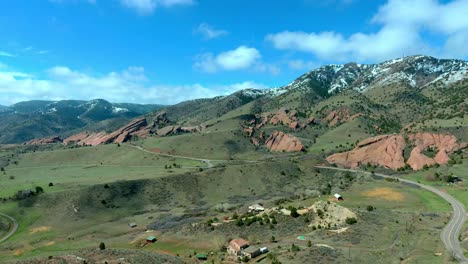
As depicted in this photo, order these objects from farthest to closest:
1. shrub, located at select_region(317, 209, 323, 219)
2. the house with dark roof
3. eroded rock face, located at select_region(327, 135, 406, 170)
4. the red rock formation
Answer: eroded rock face, located at select_region(327, 135, 406, 170) < the red rock formation < shrub, located at select_region(317, 209, 323, 219) < the house with dark roof

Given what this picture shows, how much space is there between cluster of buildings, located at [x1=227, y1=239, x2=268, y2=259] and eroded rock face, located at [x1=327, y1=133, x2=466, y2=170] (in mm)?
105654

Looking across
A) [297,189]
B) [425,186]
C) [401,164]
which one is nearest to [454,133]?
[401,164]

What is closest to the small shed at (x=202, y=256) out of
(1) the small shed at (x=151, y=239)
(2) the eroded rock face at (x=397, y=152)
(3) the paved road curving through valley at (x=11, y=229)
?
(1) the small shed at (x=151, y=239)

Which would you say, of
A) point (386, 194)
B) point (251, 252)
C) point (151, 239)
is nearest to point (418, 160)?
point (386, 194)

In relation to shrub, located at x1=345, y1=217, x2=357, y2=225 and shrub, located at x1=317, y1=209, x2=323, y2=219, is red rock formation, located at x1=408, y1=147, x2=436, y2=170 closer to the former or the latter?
shrub, located at x1=317, y1=209, x2=323, y2=219

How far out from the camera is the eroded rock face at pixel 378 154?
166337 millimetres

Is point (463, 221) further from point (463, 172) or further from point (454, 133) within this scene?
point (454, 133)

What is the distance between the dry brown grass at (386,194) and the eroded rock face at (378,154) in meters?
39.4

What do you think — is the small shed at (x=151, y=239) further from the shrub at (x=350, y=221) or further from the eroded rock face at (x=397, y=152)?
the eroded rock face at (x=397, y=152)

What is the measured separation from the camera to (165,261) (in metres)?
74.9

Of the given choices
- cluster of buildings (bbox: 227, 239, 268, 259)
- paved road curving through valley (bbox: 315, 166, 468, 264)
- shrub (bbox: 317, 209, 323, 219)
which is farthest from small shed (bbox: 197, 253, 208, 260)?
paved road curving through valley (bbox: 315, 166, 468, 264)

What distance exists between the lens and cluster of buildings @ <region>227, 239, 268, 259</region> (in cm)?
7369

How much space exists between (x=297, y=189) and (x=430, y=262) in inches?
3525

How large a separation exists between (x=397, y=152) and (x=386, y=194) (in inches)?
2134
